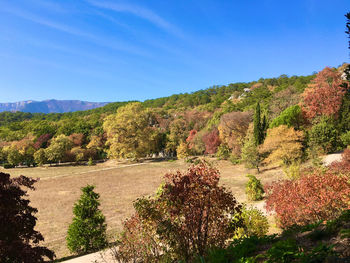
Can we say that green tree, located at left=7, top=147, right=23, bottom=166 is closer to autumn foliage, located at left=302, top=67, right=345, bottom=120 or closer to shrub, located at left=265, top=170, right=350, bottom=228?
shrub, located at left=265, top=170, right=350, bottom=228

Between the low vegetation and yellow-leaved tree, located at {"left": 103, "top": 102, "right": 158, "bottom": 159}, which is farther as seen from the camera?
yellow-leaved tree, located at {"left": 103, "top": 102, "right": 158, "bottom": 159}

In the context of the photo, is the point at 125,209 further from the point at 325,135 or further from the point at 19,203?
the point at 325,135

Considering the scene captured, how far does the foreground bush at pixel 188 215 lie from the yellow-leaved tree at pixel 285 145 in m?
17.9

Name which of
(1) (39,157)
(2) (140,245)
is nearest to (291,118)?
(2) (140,245)

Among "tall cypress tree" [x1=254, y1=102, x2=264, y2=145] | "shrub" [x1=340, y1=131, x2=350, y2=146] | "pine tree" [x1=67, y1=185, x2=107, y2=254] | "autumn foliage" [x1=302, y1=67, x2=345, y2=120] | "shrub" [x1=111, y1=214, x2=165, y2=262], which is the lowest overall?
"pine tree" [x1=67, y1=185, x2=107, y2=254]

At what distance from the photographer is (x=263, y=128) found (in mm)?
30688

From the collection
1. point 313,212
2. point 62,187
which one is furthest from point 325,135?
point 62,187

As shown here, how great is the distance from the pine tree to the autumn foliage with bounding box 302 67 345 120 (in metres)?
25.9

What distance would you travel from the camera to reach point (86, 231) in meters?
9.23

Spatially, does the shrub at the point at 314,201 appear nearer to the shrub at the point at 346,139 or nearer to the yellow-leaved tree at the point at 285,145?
the yellow-leaved tree at the point at 285,145

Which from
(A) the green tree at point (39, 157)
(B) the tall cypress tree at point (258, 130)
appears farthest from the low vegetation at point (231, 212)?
(A) the green tree at point (39, 157)

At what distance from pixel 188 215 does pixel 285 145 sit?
19.4 meters

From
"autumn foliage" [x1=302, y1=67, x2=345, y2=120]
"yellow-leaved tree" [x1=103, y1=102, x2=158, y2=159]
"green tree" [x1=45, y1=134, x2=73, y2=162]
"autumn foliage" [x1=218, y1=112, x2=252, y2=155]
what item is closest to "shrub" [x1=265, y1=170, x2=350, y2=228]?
"autumn foliage" [x1=302, y1=67, x2=345, y2=120]

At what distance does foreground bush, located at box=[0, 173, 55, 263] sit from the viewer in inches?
205
